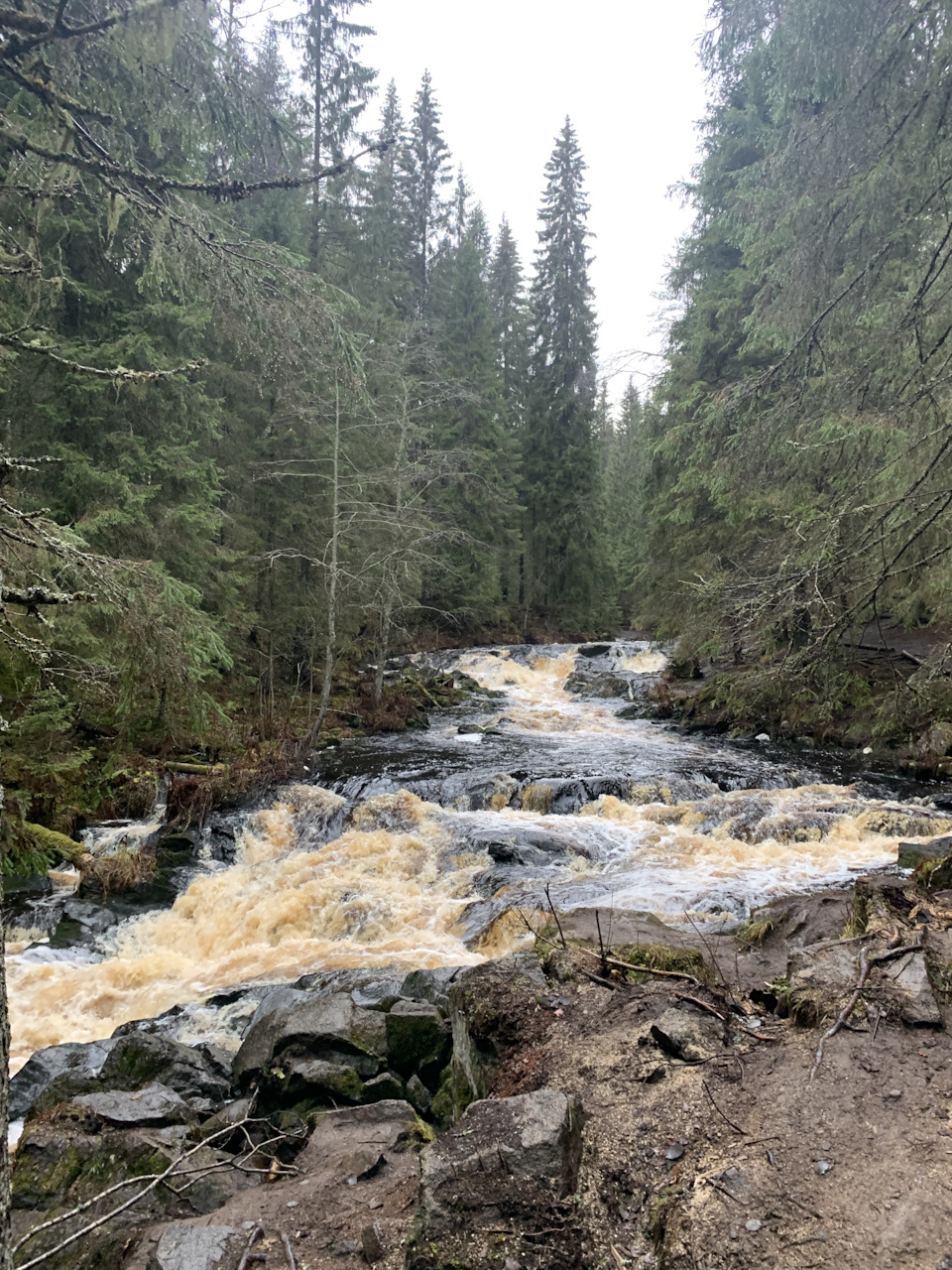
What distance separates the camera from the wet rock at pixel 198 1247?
2.48 metres

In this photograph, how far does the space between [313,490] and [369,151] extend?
1223 cm

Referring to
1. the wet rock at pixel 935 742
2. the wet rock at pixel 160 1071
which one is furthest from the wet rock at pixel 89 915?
the wet rock at pixel 935 742

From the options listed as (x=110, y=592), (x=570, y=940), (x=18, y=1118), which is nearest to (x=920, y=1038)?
(x=570, y=940)

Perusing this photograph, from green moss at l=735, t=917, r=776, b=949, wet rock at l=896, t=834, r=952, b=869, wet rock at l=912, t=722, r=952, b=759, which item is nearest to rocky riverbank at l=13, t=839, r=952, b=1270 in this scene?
green moss at l=735, t=917, r=776, b=949

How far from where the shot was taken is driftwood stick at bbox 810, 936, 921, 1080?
10.1ft

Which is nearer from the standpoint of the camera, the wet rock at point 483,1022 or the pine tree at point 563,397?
the wet rock at point 483,1022

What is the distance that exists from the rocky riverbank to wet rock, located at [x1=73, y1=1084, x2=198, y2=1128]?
17 mm

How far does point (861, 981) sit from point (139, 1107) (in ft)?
13.6

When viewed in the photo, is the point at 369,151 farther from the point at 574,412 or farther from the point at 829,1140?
the point at 574,412

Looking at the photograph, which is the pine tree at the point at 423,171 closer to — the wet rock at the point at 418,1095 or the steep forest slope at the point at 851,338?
the steep forest slope at the point at 851,338

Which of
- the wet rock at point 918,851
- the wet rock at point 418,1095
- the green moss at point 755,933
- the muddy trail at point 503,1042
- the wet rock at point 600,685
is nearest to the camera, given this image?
the muddy trail at point 503,1042

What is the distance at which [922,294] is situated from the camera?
479cm

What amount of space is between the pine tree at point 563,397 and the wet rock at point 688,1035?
28.6 metres

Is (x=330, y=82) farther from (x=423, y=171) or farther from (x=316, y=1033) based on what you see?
(x=316, y=1033)
